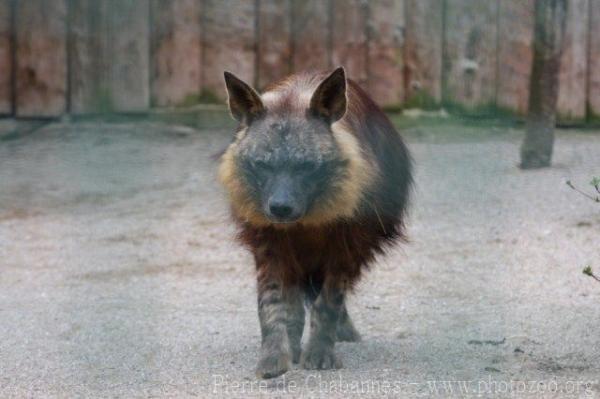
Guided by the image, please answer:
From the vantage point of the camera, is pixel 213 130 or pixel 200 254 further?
pixel 213 130

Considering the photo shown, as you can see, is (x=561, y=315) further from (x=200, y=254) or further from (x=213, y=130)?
(x=213, y=130)

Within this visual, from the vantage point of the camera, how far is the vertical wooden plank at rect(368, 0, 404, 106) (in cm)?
730

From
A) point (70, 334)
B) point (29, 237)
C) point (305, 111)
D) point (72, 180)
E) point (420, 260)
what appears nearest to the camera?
point (305, 111)

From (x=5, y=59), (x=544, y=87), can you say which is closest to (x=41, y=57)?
(x=5, y=59)

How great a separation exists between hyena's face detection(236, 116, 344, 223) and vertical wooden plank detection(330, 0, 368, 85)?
3267 mm

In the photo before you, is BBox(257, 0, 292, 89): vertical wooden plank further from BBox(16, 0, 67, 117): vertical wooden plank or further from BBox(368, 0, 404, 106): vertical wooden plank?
BBox(16, 0, 67, 117): vertical wooden plank

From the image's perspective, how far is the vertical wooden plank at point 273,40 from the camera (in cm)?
733

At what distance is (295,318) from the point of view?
14.3 feet

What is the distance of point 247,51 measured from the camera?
24.3 ft

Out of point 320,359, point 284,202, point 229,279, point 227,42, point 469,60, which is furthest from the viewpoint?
point 227,42

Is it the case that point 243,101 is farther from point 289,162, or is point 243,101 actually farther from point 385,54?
point 385,54

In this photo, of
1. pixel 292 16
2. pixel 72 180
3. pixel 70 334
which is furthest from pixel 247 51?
pixel 70 334

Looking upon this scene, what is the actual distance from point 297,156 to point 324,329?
61cm

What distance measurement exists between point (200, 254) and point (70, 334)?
1467mm
